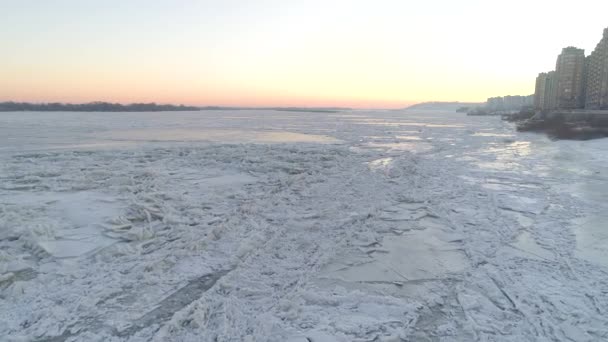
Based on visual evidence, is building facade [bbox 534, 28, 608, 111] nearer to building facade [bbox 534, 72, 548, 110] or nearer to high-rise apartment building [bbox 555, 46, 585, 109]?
high-rise apartment building [bbox 555, 46, 585, 109]

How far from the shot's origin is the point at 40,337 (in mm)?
2576

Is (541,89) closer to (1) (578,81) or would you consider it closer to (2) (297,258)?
(1) (578,81)

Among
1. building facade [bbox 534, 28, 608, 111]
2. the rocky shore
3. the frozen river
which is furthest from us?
building facade [bbox 534, 28, 608, 111]

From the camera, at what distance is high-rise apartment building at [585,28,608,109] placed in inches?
2313

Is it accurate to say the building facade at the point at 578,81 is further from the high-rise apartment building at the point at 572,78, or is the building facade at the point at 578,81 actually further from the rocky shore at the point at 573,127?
the rocky shore at the point at 573,127

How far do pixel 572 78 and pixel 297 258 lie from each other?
9346 centimetres

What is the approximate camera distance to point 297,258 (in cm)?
401

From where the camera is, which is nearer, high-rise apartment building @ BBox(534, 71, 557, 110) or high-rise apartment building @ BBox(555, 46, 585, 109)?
high-rise apartment building @ BBox(555, 46, 585, 109)

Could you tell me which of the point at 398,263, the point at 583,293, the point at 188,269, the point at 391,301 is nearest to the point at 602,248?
the point at 583,293

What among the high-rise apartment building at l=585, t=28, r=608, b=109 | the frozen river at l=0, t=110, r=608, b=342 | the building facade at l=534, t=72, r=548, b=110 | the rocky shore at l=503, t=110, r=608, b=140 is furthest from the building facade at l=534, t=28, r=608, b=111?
the frozen river at l=0, t=110, r=608, b=342

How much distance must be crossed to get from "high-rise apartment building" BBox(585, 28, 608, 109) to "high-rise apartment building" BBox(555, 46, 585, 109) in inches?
68.9

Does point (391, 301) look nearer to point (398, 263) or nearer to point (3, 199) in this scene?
point (398, 263)

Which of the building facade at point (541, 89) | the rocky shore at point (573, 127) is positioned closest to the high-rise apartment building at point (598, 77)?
the building facade at point (541, 89)

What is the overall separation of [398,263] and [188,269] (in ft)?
7.62
